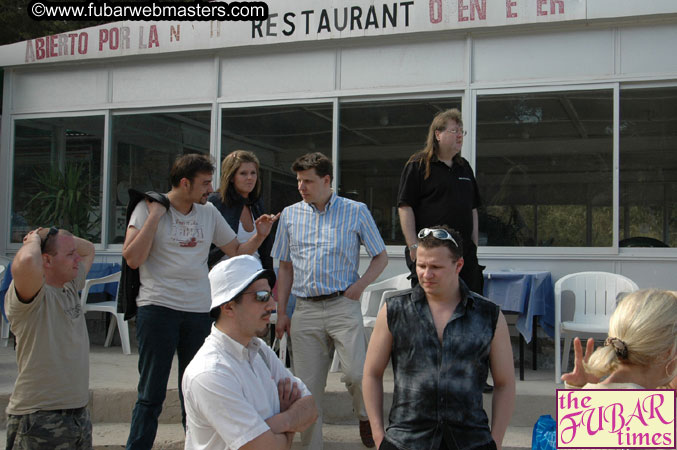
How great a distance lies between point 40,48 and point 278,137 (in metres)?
3.38

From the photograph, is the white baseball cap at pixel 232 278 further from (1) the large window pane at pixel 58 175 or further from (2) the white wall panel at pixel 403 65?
(1) the large window pane at pixel 58 175

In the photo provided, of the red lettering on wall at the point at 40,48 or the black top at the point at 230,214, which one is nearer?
the black top at the point at 230,214

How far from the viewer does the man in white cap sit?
2.26m

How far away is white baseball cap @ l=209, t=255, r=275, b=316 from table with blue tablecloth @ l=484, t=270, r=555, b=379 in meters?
3.60

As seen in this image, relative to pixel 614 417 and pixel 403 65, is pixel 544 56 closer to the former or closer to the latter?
pixel 403 65

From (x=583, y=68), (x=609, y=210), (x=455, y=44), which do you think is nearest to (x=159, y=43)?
(x=455, y=44)

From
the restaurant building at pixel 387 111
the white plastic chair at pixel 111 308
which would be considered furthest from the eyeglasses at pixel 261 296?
the restaurant building at pixel 387 111

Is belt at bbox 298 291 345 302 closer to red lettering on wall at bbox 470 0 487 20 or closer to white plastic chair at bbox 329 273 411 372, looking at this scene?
white plastic chair at bbox 329 273 411 372

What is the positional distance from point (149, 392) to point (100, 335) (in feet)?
13.9

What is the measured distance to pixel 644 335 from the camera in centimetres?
196

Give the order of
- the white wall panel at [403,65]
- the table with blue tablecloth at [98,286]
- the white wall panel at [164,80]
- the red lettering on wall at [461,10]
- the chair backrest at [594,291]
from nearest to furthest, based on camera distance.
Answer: the chair backrest at [594,291] < the red lettering on wall at [461,10] < the white wall panel at [403,65] < the table with blue tablecloth at [98,286] < the white wall panel at [164,80]

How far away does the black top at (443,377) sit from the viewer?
104 inches

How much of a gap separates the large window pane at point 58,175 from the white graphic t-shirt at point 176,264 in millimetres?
4544

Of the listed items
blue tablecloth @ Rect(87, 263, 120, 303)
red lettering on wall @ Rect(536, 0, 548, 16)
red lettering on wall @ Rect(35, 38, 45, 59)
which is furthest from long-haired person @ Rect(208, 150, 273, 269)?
red lettering on wall @ Rect(35, 38, 45, 59)
